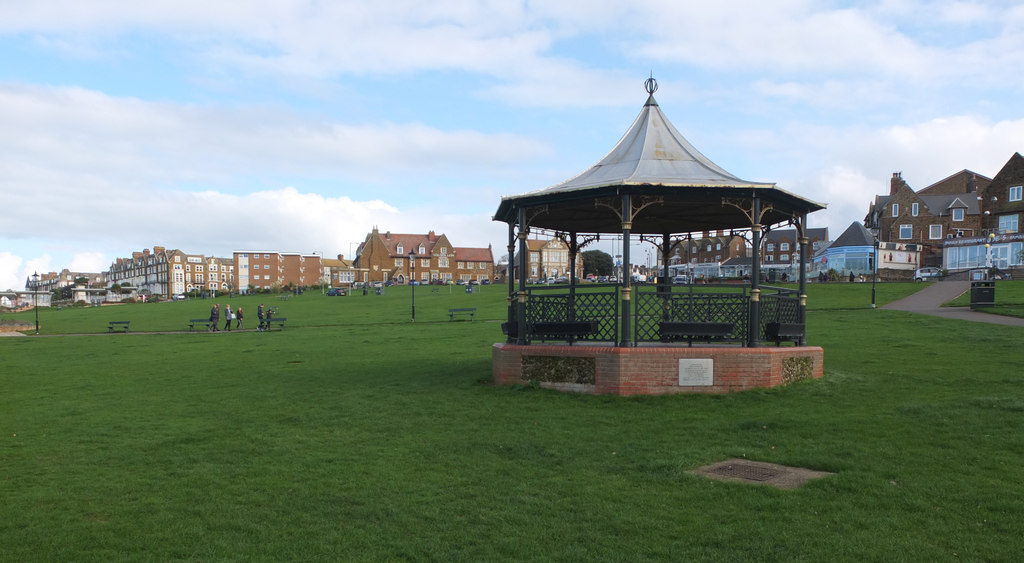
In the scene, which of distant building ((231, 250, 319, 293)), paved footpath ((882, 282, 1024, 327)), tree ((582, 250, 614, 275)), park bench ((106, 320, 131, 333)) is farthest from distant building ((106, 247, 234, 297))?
paved footpath ((882, 282, 1024, 327))

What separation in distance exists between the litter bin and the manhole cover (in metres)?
29.7

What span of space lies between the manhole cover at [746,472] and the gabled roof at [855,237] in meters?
79.9

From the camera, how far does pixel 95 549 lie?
17.2 feet

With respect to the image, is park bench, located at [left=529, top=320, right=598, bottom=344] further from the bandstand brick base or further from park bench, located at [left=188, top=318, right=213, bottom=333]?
park bench, located at [left=188, top=318, right=213, bottom=333]

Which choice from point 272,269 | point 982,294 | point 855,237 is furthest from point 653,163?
point 272,269

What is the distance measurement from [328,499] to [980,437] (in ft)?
24.7

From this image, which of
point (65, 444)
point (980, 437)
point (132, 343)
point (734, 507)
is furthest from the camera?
point (132, 343)

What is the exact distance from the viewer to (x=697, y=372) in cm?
1133

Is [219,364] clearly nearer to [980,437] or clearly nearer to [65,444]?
[65,444]

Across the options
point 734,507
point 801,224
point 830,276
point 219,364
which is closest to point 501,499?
point 734,507

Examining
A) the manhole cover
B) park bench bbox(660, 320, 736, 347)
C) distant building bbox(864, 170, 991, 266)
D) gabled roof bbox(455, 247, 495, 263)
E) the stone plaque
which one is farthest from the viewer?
gabled roof bbox(455, 247, 495, 263)

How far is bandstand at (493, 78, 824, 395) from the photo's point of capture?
37.3ft

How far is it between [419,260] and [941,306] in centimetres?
10129

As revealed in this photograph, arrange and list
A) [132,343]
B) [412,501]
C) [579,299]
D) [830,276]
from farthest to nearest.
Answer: [830,276], [132,343], [579,299], [412,501]
